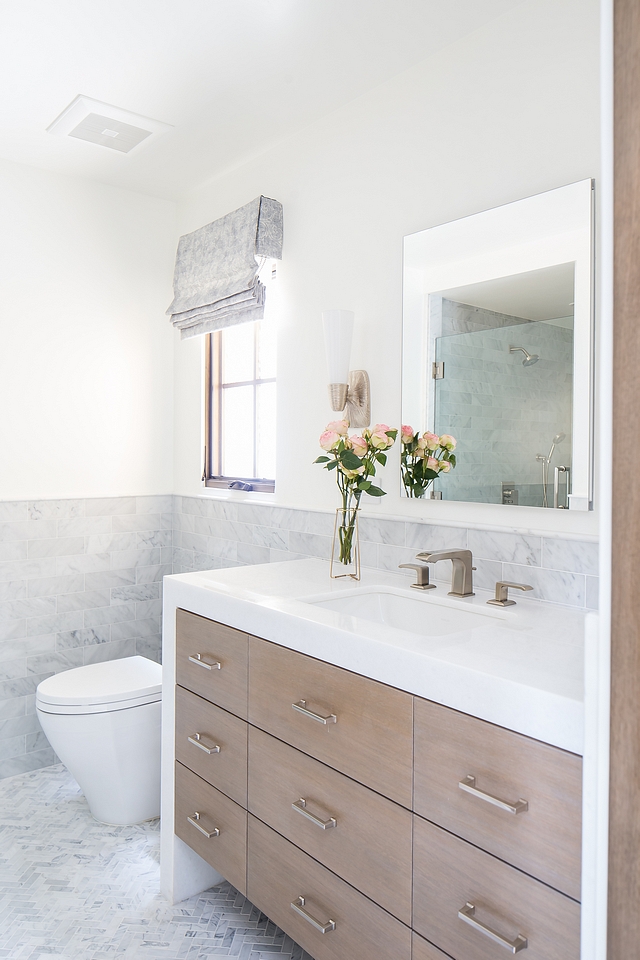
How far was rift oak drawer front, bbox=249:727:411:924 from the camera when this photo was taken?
1239mm

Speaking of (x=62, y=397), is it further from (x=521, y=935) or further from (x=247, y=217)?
(x=521, y=935)

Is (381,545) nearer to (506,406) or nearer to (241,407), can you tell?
(506,406)

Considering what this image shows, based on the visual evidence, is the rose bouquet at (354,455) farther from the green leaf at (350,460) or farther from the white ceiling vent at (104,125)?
the white ceiling vent at (104,125)

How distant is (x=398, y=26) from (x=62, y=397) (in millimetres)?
1900

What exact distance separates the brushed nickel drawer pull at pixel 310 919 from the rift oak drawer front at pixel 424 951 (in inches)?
9.2

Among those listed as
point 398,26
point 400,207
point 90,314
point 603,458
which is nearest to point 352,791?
point 603,458

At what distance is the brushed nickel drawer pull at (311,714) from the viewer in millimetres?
1375

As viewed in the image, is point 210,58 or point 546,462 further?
point 210,58

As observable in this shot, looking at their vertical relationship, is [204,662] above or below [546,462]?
below

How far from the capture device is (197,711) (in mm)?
1846

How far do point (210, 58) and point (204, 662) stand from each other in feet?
5.73

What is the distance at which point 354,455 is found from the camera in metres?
1.94

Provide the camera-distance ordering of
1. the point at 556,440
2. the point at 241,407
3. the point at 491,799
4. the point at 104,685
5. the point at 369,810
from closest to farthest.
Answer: the point at 491,799 → the point at 369,810 → the point at 556,440 → the point at 104,685 → the point at 241,407

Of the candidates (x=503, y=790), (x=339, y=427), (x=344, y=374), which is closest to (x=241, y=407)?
(x=344, y=374)
